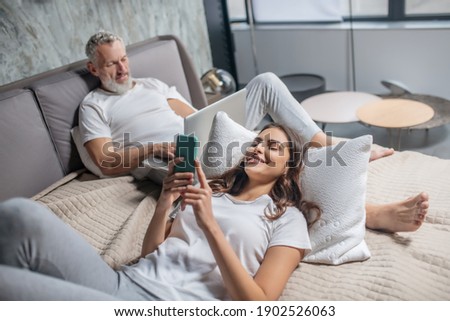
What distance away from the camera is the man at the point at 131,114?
1.77 metres

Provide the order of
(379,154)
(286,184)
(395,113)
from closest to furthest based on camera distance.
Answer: (286,184), (379,154), (395,113)

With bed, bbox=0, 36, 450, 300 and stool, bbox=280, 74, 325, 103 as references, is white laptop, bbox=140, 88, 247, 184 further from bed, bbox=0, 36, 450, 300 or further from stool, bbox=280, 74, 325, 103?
stool, bbox=280, 74, 325, 103

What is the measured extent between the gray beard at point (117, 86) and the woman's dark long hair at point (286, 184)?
0.86 m

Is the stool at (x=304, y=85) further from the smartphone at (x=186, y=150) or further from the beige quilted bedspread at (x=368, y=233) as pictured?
the smartphone at (x=186, y=150)

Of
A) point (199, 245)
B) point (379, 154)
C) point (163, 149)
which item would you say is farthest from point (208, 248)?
point (379, 154)

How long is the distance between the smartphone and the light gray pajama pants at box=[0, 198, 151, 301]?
30cm

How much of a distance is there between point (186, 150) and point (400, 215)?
692 mm

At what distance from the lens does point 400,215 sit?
1.28 m

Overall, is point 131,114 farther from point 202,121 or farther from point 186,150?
point 186,150

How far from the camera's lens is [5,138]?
1.61m

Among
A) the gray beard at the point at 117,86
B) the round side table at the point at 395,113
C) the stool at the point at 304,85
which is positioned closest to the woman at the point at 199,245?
the gray beard at the point at 117,86

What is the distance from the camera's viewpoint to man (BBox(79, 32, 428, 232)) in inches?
69.8
